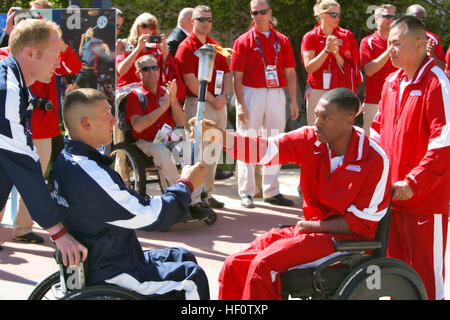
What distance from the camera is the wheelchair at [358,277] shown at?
3.05 meters

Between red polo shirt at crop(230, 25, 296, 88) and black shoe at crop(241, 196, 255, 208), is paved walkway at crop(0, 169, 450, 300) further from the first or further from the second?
red polo shirt at crop(230, 25, 296, 88)

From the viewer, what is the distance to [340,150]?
3402 millimetres

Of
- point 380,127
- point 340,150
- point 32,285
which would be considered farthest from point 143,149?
point 340,150

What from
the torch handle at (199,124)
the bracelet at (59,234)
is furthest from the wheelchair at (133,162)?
the bracelet at (59,234)

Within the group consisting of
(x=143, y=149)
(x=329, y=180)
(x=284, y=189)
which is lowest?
(x=284, y=189)

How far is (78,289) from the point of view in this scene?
278 cm

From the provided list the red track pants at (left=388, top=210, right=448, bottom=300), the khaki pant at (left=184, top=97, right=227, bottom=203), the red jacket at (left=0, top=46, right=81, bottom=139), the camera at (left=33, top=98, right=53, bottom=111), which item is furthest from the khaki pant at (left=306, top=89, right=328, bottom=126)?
the red track pants at (left=388, top=210, right=448, bottom=300)

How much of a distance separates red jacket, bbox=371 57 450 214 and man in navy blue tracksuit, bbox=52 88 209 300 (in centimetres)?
147

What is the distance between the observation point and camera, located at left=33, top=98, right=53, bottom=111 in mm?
5410

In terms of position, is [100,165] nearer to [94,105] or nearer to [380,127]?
[94,105]

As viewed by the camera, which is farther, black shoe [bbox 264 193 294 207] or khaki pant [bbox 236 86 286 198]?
black shoe [bbox 264 193 294 207]

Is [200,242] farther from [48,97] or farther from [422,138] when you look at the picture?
[422,138]

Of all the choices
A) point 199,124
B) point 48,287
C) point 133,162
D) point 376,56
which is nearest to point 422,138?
point 199,124
